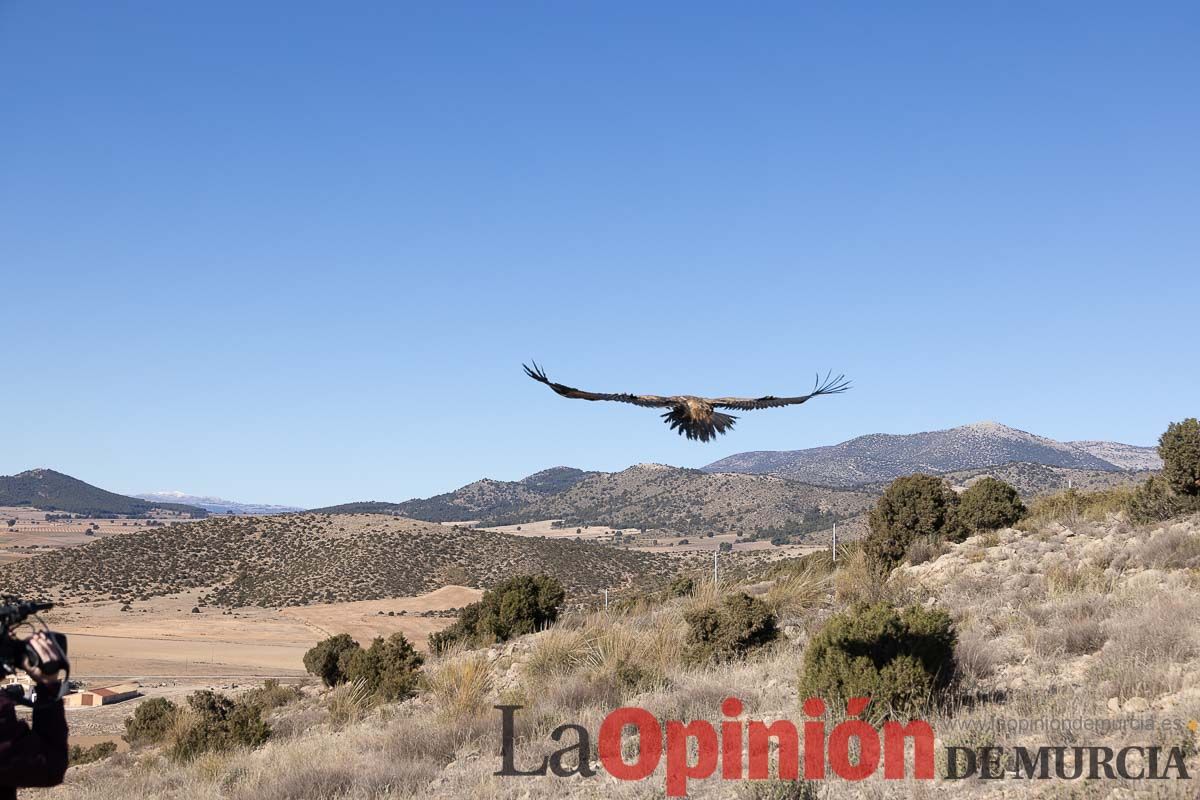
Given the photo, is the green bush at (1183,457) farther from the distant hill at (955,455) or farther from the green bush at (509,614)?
the distant hill at (955,455)

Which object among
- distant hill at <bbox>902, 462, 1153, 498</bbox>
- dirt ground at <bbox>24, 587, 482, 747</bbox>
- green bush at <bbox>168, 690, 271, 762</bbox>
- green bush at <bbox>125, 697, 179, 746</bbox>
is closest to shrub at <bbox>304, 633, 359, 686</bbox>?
dirt ground at <bbox>24, 587, 482, 747</bbox>

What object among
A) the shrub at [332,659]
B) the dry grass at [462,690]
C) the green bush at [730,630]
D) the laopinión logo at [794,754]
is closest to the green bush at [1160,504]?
the green bush at [730,630]

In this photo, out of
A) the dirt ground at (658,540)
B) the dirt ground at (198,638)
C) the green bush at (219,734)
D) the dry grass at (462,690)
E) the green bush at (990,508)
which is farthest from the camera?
the dirt ground at (658,540)

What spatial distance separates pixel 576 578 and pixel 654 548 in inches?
1073

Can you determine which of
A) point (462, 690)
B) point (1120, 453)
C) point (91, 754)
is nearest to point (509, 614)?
point (91, 754)

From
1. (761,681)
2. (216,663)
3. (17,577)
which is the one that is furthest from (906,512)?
(17,577)

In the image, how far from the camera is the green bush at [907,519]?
19.8 m

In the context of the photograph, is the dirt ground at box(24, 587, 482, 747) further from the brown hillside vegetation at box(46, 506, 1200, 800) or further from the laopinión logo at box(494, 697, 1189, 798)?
the laopinión logo at box(494, 697, 1189, 798)

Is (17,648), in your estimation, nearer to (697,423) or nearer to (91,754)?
(697,423)

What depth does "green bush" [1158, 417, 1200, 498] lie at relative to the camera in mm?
16234

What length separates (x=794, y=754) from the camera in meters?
7.11

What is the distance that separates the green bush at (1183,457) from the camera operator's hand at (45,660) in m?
17.8

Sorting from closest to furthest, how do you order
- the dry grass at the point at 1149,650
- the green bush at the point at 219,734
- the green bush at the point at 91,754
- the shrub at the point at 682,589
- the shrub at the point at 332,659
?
the dry grass at the point at 1149,650 → the green bush at the point at 219,734 → the green bush at the point at 91,754 → the shrub at the point at 332,659 → the shrub at the point at 682,589

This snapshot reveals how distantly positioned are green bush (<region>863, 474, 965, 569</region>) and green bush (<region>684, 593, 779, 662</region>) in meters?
6.75
